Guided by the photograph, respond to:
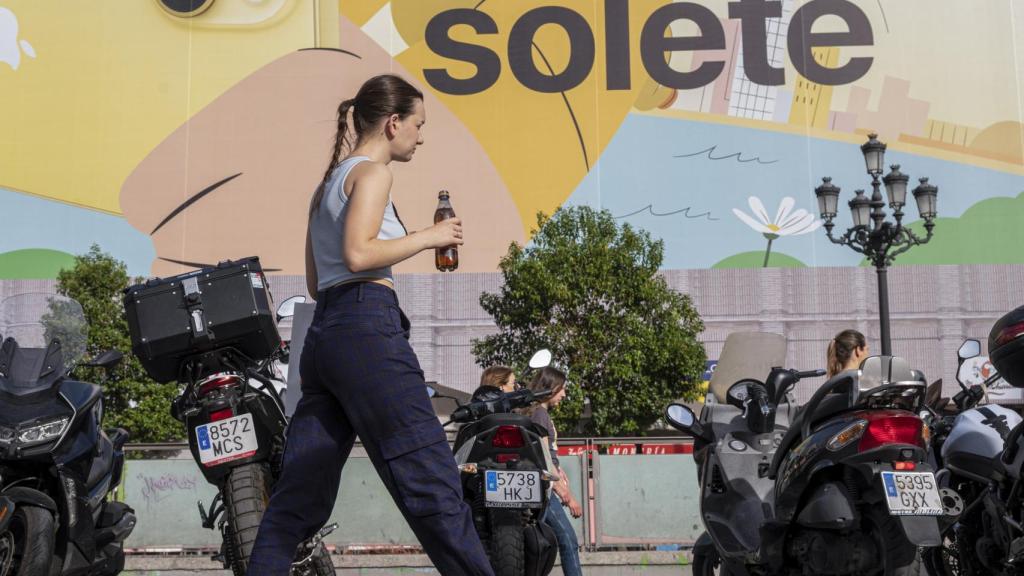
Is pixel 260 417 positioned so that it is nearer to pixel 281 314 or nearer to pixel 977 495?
pixel 281 314

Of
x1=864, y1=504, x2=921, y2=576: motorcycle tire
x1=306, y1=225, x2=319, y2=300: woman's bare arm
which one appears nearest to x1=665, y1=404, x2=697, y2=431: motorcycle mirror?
x1=864, y1=504, x2=921, y2=576: motorcycle tire

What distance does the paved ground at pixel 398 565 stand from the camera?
10.0 m

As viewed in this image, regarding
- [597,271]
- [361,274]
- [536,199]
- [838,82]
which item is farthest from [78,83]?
[361,274]

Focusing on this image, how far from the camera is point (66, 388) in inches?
228

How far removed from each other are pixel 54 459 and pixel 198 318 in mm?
888

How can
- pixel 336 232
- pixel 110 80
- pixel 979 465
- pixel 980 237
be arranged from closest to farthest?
pixel 336 232, pixel 979 465, pixel 980 237, pixel 110 80

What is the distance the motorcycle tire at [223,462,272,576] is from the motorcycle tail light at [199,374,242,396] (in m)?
0.38

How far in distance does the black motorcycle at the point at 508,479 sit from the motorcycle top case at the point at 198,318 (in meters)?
1.10

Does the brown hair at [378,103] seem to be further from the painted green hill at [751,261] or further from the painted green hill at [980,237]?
the painted green hill at [980,237]

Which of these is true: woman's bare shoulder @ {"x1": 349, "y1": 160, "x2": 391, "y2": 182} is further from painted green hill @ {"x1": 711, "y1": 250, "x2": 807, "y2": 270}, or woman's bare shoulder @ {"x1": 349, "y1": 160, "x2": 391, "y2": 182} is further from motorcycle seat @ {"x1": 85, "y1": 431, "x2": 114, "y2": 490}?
painted green hill @ {"x1": 711, "y1": 250, "x2": 807, "y2": 270}

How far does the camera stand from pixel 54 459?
551 centimetres

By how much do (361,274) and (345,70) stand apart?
43790 millimetres

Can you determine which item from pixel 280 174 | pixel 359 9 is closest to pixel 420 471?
pixel 280 174

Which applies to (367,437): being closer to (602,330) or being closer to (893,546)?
(893,546)
